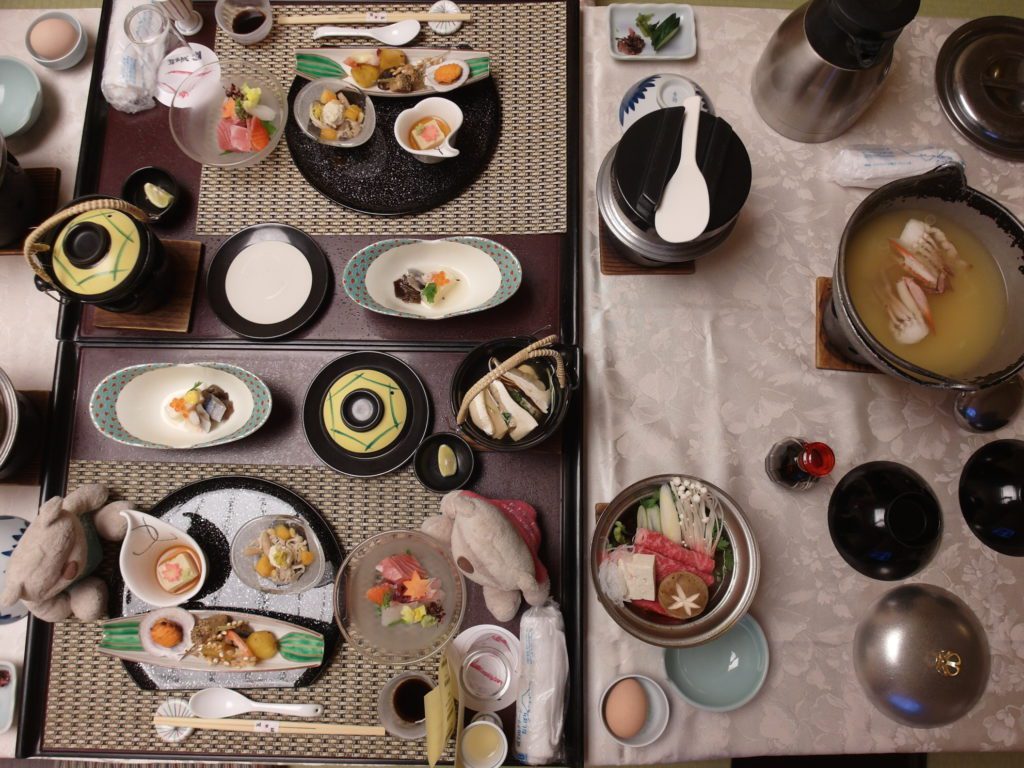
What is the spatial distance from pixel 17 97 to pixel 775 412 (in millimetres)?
2156

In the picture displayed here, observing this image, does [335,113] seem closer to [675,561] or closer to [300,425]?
[300,425]

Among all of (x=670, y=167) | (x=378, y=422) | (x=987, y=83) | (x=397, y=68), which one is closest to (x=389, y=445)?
(x=378, y=422)

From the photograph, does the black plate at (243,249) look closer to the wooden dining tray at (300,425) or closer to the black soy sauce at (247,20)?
the wooden dining tray at (300,425)

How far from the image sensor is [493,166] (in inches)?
63.9

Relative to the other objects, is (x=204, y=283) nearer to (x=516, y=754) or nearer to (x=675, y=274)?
(x=675, y=274)

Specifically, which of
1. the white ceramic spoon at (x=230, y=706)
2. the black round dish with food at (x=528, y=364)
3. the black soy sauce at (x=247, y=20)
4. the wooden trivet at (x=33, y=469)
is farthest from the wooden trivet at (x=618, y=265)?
the wooden trivet at (x=33, y=469)

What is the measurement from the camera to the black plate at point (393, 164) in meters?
1.59

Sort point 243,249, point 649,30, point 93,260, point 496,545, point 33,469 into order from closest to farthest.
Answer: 1. point 496,545
2. point 93,260
3. point 33,469
4. point 243,249
5. point 649,30

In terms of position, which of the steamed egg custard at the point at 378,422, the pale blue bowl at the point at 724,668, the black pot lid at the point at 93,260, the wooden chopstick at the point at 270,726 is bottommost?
the wooden chopstick at the point at 270,726

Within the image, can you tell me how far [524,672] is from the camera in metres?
1.33

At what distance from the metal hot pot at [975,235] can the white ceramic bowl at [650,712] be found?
84cm

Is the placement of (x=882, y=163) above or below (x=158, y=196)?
above

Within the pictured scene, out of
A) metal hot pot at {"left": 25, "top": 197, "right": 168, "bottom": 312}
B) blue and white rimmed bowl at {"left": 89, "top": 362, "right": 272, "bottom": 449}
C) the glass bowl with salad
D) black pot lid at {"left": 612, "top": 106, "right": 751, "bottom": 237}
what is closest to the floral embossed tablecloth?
the glass bowl with salad

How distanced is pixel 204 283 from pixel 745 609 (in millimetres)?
1468
